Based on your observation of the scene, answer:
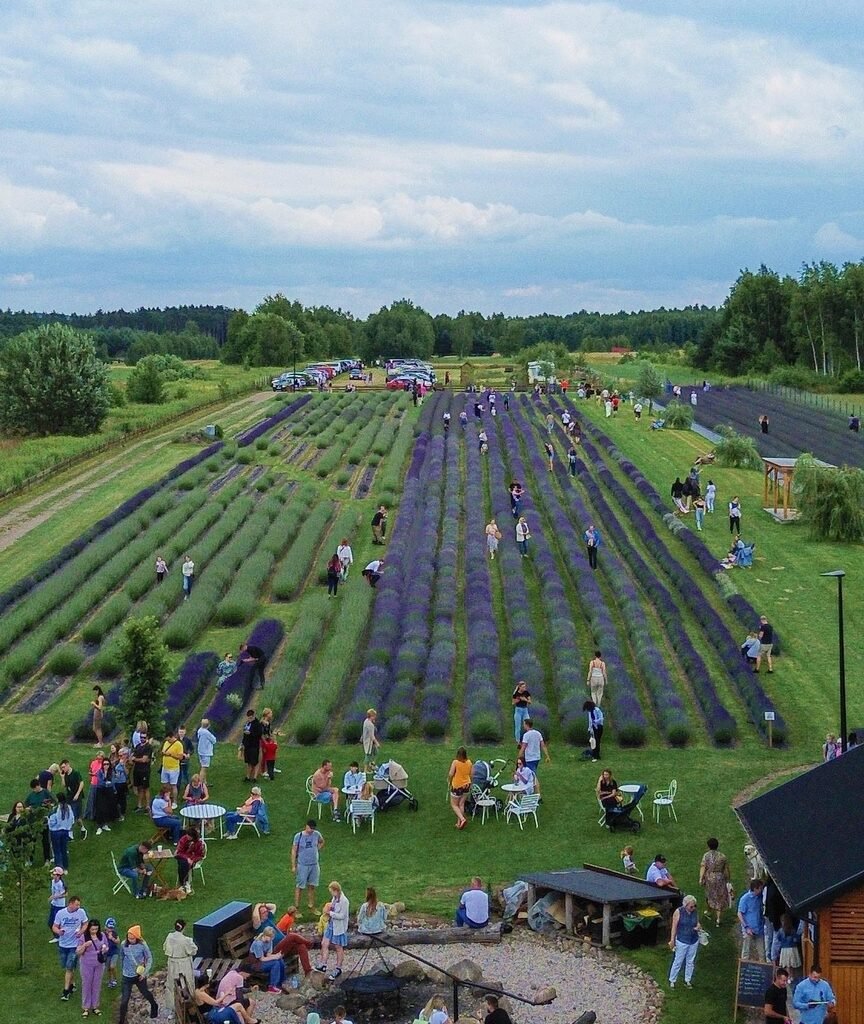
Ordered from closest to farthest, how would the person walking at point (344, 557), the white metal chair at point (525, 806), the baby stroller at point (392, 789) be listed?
the white metal chair at point (525, 806) → the baby stroller at point (392, 789) → the person walking at point (344, 557)

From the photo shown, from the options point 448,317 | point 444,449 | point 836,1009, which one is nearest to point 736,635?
point 836,1009

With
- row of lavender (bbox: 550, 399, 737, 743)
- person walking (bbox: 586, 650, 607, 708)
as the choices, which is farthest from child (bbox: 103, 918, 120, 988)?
row of lavender (bbox: 550, 399, 737, 743)

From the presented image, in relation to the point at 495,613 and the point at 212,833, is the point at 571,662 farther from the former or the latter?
the point at 212,833

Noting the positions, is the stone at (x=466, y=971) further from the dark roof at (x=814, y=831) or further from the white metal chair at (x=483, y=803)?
the white metal chair at (x=483, y=803)

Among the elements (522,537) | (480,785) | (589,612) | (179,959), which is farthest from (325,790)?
(522,537)

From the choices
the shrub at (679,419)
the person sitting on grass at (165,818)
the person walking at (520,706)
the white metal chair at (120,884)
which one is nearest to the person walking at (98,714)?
the person sitting on grass at (165,818)

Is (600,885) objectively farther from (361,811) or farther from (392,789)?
(392,789)
